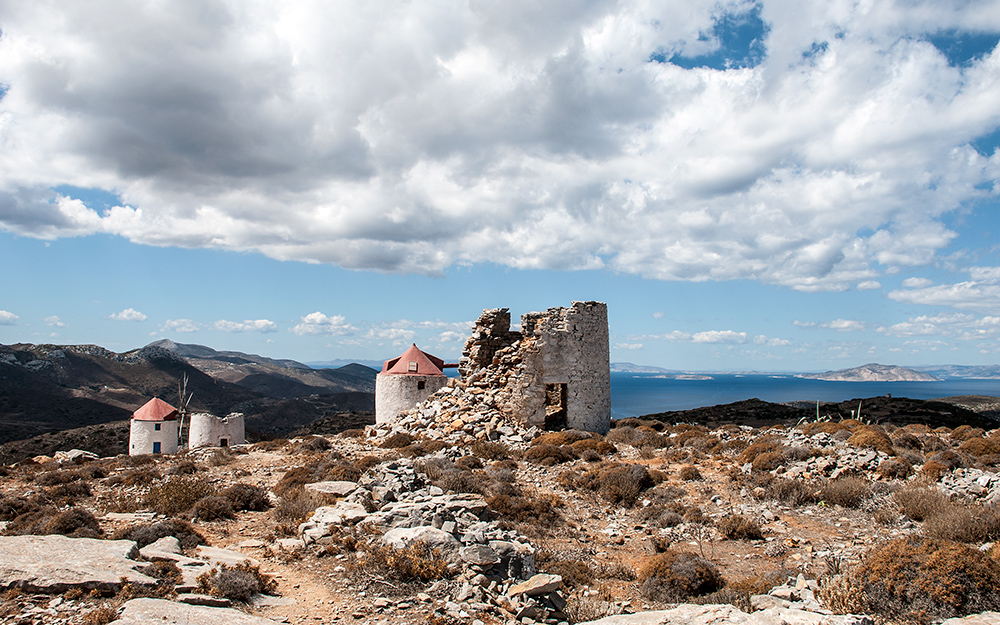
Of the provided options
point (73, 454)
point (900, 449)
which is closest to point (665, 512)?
point (900, 449)

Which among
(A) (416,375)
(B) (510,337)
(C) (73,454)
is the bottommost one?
(C) (73,454)

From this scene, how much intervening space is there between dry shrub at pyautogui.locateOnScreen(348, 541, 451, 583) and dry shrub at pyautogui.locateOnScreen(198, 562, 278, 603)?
1140 millimetres

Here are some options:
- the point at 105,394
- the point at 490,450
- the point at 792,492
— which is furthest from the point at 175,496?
the point at 105,394

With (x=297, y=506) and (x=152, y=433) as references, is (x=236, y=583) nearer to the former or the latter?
(x=297, y=506)

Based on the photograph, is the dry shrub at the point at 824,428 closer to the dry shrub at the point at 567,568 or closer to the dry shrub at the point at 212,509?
the dry shrub at the point at 567,568

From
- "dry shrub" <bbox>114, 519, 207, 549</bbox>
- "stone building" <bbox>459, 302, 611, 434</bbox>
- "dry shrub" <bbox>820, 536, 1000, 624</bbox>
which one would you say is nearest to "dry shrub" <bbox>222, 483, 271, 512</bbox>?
"dry shrub" <bbox>114, 519, 207, 549</bbox>

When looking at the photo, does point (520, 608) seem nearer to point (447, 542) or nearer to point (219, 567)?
point (447, 542)

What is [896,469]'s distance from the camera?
42.0 feet

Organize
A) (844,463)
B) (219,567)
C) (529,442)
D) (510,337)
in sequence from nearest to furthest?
(219,567), (844,463), (529,442), (510,337)

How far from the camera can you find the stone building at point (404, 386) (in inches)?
966

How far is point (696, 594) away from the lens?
8047 mm

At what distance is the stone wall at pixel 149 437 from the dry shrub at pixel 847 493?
32560mm

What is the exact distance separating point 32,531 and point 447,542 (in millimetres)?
7497

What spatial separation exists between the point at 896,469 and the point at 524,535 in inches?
362
